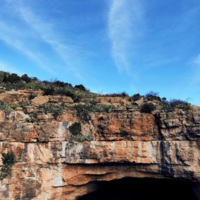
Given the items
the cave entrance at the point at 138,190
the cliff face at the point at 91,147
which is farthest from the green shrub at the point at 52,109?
the cave entrance at the point at 138,190

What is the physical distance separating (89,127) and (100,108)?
145cm

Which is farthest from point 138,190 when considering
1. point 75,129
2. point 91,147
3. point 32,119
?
point 32,119

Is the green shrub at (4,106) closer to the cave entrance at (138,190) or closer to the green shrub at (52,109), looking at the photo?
the green shrub at (52,109)

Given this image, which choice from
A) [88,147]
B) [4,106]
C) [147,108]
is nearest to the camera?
[88,147]

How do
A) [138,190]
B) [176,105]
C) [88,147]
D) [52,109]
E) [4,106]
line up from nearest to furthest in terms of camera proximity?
[88,147]
[4,106]
[52,109]
[176,105]
[138,190]

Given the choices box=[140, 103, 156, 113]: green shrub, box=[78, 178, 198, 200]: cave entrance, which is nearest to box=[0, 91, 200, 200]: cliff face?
box=[140, 103, 156, 113]: green shrub

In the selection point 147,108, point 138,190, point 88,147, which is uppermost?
point 147,108

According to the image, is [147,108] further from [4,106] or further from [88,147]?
[4,106]

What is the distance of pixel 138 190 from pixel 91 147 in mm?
7277

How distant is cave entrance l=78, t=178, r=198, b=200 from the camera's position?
12.9 meters

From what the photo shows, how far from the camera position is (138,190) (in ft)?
46.8

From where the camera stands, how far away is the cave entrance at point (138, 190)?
42.2 feet

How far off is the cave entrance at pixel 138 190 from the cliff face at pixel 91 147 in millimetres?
2977

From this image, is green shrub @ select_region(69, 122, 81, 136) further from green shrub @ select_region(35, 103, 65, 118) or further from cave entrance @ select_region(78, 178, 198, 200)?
cave entrance @ select_region(78, 178, 198, 200)
